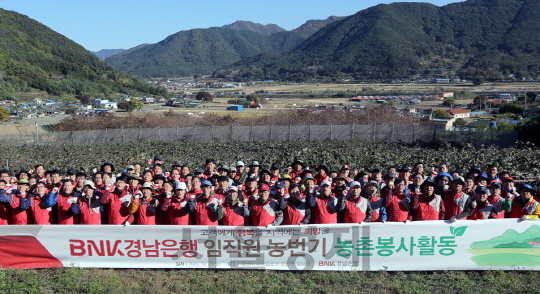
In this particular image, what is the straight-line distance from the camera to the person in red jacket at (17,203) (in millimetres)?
6043

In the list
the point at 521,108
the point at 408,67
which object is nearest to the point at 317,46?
the point at 408,67

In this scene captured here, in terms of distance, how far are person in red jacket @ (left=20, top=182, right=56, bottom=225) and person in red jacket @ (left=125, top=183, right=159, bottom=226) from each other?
133 cm

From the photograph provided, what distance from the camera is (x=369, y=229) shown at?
5.48 meters

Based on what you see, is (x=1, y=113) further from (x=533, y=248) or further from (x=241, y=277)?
(x=533, y=248)

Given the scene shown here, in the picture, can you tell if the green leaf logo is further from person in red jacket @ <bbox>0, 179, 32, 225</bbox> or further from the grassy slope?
person in red jacket @ <bbox>0, 179, 32, 225</bbox>

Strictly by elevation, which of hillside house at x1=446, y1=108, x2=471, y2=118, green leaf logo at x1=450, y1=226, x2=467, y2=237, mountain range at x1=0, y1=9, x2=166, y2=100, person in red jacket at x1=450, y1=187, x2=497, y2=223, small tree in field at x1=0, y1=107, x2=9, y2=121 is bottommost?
hillside house at x1=446, y1=108, x2=471, y2=118

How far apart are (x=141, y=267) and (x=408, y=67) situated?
12547cm

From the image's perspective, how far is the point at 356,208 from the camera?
561 cm

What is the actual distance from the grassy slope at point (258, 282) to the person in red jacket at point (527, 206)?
82 centimetres

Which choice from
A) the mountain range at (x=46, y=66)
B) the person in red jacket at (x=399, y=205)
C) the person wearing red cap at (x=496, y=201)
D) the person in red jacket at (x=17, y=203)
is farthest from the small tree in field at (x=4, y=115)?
the person wearing red cap at (x=496, y=201)

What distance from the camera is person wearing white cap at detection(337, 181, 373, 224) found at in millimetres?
5594

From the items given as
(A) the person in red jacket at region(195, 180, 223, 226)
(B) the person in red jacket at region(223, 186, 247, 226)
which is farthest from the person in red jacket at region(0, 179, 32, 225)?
(B) the person in red jacket at region(223, 186, 247, 226)

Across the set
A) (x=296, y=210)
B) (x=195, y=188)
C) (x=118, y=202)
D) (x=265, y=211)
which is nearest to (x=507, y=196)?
(x=296, y=210)

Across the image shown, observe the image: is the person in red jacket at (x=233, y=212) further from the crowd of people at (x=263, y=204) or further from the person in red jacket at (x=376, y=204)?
the person in red jacket at (x=376, y=204)
